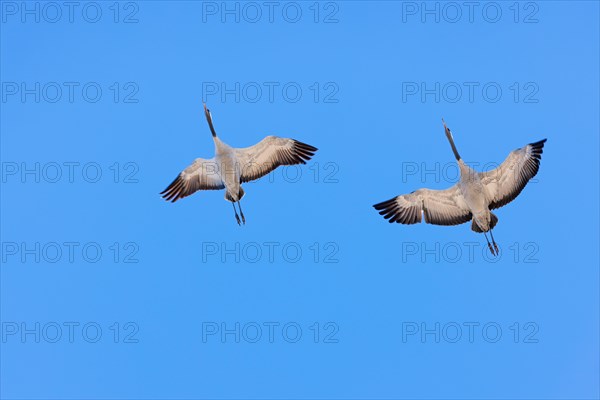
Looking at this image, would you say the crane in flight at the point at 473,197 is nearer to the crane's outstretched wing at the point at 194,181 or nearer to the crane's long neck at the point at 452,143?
the crane's long neck at the point at 452,143

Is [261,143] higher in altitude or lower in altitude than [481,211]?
higher

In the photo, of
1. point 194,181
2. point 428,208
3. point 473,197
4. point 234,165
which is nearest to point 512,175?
point 473,197

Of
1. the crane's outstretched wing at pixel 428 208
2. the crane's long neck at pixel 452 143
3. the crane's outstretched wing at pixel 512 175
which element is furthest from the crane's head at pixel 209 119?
the crane's outstretched wing at pixel 512 175

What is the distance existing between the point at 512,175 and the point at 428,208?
2.75 metres

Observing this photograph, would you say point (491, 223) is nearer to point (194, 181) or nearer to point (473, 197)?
point (473, 197)

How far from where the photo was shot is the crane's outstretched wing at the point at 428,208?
27516mm

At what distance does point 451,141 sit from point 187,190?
8397 millimetres

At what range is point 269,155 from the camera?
28188mm

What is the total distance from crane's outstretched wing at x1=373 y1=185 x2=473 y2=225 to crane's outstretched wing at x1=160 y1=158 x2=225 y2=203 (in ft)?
17.0

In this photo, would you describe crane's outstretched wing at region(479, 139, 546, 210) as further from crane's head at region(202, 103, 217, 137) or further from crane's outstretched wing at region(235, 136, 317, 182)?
crane's head at region(202, 103, 217, 137)

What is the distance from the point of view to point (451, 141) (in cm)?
2720

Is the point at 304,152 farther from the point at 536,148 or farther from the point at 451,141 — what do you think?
the point at 536,148

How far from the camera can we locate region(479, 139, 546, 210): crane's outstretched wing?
26344 millimetres

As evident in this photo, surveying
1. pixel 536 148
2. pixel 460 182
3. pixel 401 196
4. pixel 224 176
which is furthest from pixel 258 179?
pixel 536 148
